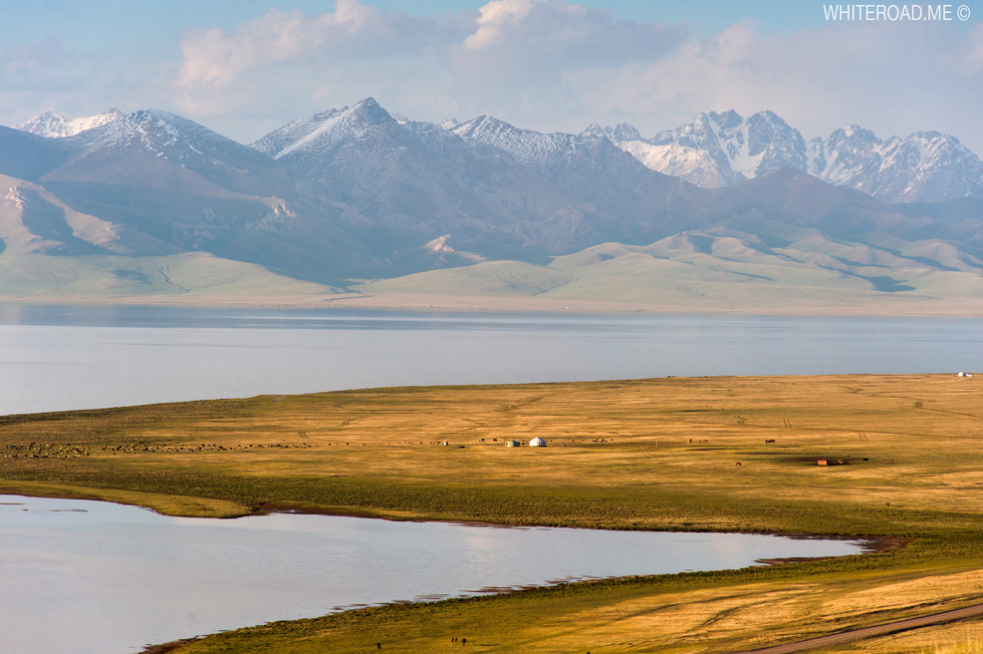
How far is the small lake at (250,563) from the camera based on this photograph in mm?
27828

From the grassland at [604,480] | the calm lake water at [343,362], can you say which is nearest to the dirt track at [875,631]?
the grassland at [604,480]

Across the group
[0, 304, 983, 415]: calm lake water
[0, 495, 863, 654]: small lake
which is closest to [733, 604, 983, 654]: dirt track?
[0, 495, 863, 654]: small lake

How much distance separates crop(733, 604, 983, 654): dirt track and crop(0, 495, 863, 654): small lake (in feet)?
37.4

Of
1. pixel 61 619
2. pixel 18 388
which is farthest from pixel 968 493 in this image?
pixel 18 388

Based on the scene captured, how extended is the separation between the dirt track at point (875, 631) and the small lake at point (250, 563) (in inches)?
449

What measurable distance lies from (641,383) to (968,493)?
6008 cm

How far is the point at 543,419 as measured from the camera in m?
76.3

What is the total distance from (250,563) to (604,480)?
21.1 m

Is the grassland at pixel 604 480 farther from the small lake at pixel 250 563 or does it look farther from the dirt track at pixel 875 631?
the small lake at pixel 250 563

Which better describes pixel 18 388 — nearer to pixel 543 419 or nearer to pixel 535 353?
pixel 543 419

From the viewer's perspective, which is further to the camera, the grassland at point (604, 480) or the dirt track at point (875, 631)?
the grassland at point (604, 480)

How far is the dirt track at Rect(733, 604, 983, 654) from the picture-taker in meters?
21.1

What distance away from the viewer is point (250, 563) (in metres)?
34.3

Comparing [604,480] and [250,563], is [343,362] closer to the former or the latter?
[604,480]
